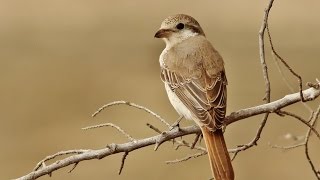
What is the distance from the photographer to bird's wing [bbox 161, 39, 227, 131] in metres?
3.99

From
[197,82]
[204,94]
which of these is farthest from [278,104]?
[197,82]

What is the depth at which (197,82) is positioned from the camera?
4.26m

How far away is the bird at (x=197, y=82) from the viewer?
381cm

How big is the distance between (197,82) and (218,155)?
1.97ft

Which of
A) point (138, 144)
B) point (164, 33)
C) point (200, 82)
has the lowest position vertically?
point (138, 144)

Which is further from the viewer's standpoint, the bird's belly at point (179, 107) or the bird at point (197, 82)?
the bird's belly at point (179, 107)

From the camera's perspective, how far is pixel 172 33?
4680mm

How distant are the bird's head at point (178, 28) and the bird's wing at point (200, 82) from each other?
13 centimetres

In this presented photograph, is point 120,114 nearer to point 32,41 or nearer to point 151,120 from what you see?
point 151,120

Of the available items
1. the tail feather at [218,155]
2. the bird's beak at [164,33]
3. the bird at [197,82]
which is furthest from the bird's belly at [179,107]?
the bird's beak at [164,33]

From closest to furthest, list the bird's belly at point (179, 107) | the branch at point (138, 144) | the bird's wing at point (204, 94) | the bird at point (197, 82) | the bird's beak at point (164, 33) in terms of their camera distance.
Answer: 1. the branch at point (138, 144)
2. the bird at point (197, 82)
3. the bird's wing at point (204, 94)
4. the bird's belly at point (179, 107)
5. the bird's beak at point (164, 33)

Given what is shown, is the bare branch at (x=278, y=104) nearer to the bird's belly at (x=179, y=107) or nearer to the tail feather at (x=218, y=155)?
the tail feather at (x=218, y=155)

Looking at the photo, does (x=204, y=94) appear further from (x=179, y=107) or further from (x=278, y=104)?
(x=278, y=104)

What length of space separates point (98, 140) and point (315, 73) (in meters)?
2.61
